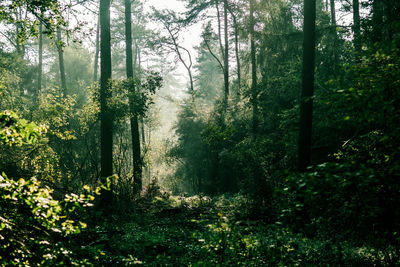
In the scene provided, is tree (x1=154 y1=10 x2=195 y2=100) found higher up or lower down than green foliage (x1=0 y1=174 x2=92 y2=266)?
higher up

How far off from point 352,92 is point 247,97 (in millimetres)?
15286

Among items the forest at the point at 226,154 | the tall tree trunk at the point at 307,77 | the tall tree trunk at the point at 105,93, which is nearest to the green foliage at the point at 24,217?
the forest at the point at 226,154

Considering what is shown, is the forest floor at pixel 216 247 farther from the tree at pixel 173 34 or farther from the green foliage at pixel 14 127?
the tree at pixel 173 34

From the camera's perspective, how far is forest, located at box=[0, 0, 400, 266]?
109 inches

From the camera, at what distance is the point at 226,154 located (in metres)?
18.6

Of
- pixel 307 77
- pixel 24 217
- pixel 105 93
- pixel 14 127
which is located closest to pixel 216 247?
pixel 24 217

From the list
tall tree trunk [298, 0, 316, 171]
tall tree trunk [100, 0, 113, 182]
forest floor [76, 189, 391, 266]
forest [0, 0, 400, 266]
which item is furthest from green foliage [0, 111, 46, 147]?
tall tree trunk [100, 0, 113, 182]

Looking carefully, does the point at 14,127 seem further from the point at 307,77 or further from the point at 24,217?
the point at 307,77

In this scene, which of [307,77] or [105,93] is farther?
[105,93]

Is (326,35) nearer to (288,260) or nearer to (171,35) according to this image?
(288,260)

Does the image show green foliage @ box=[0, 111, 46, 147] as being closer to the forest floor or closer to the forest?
the forest

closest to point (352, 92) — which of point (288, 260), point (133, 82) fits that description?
point (288, 260)

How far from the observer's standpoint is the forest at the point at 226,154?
2777 mm

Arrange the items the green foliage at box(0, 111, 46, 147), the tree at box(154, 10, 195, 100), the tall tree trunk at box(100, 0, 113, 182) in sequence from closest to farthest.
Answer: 1. the green foliage at box(0, 111, 46, 147)
2. the tall tree trunk at box(100, 0, 113, 182)
3. the tree at box(154, 10, 195, 100)
